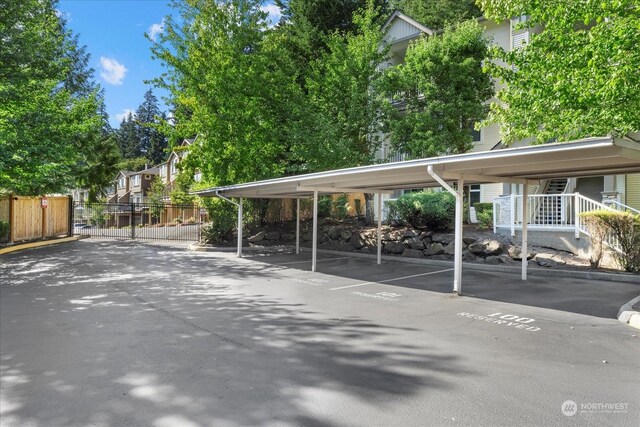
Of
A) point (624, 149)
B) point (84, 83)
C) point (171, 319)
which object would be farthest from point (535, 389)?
point (84, 83)

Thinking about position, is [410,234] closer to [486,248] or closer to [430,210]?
[430,210]

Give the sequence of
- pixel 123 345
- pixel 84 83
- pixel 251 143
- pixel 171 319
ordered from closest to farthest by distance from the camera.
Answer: pixel 123 345, pixel 171 319, pixel 251 143, pixel 84 83

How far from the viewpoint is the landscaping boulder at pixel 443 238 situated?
12.6 meters

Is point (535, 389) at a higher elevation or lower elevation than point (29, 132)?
lower

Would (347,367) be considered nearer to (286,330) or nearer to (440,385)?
(440,385)

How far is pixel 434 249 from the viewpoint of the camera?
12570 millimetres

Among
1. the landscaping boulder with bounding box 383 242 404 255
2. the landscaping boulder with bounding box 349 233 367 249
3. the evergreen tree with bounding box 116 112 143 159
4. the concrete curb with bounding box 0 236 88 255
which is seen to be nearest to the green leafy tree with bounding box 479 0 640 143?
the landscaping boulder with bounding box 383 242 404 255

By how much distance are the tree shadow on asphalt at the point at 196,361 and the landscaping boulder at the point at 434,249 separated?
7010 mm

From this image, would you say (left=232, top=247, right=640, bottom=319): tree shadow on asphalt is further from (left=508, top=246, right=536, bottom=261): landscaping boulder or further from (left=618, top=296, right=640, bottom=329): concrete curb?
(left=508, top=246, right=536, bottom=261): landscaping boulder

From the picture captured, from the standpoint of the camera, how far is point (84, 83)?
2169 cm

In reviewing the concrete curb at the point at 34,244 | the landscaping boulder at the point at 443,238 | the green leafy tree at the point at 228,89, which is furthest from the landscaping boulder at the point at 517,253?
the concrete curb at the point at 34,244

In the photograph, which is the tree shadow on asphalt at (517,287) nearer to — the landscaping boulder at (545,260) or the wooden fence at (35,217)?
the landscaping boulder at (545,260)

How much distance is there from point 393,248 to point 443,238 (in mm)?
1715

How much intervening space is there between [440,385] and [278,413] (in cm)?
145
